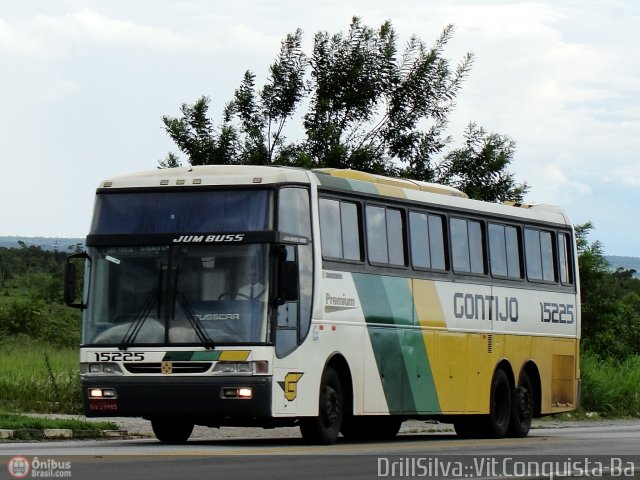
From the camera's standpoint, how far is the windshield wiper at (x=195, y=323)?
1975cm

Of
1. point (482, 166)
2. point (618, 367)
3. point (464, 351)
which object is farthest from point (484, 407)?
point (618, 367)

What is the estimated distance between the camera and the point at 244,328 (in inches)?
776

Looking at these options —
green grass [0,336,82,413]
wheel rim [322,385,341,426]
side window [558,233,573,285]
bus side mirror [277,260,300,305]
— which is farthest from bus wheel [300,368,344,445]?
side window [558,233,573,285]

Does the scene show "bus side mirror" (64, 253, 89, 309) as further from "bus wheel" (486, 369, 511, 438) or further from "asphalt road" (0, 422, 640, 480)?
"bus wheel" (486, 369, 511, 438)

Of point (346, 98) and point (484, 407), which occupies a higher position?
point (346, 98)

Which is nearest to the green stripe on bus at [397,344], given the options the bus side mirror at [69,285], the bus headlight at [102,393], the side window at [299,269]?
the side window at [299,269]

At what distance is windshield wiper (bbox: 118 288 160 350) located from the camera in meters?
20.0

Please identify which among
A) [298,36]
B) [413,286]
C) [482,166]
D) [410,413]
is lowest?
[410,413]

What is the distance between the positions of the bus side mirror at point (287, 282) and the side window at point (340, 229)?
117cm

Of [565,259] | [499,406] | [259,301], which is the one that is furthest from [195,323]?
[565,259]

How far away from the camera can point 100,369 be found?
20219 millimetres

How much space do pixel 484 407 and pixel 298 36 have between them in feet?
39.5

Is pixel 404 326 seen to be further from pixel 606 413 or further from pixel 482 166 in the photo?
pixel 606 413

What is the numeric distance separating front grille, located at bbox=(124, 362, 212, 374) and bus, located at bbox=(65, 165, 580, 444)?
0.04 feet
